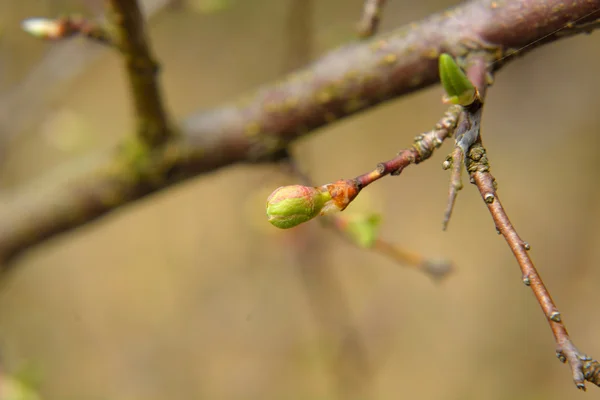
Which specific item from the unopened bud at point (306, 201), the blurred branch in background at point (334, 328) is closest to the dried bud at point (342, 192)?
the unopened bud at point (306, 201)

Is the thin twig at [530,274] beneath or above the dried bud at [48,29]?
beneath

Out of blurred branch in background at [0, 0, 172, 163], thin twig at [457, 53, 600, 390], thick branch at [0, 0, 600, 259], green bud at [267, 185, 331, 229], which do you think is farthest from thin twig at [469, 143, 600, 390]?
blurred branch in background at [0, 0, 172, 163]

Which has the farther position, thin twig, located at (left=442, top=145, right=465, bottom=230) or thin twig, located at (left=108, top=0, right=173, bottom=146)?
thin twig, located at (left=108, top=0, right=173, bottom=146)

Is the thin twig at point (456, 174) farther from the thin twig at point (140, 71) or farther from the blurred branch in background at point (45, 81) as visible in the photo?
the blurred branch in background at point (45, 81)

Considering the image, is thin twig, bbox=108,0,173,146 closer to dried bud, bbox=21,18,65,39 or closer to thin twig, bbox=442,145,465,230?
dried bud, bbox=21,18,65,39

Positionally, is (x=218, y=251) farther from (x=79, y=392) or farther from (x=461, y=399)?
(x=461, y=399)

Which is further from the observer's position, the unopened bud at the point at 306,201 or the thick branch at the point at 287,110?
the thick branch at the point at 287,110

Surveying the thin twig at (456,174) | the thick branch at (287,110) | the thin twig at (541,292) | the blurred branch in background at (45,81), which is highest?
the blurred branch in background at (45,81)
